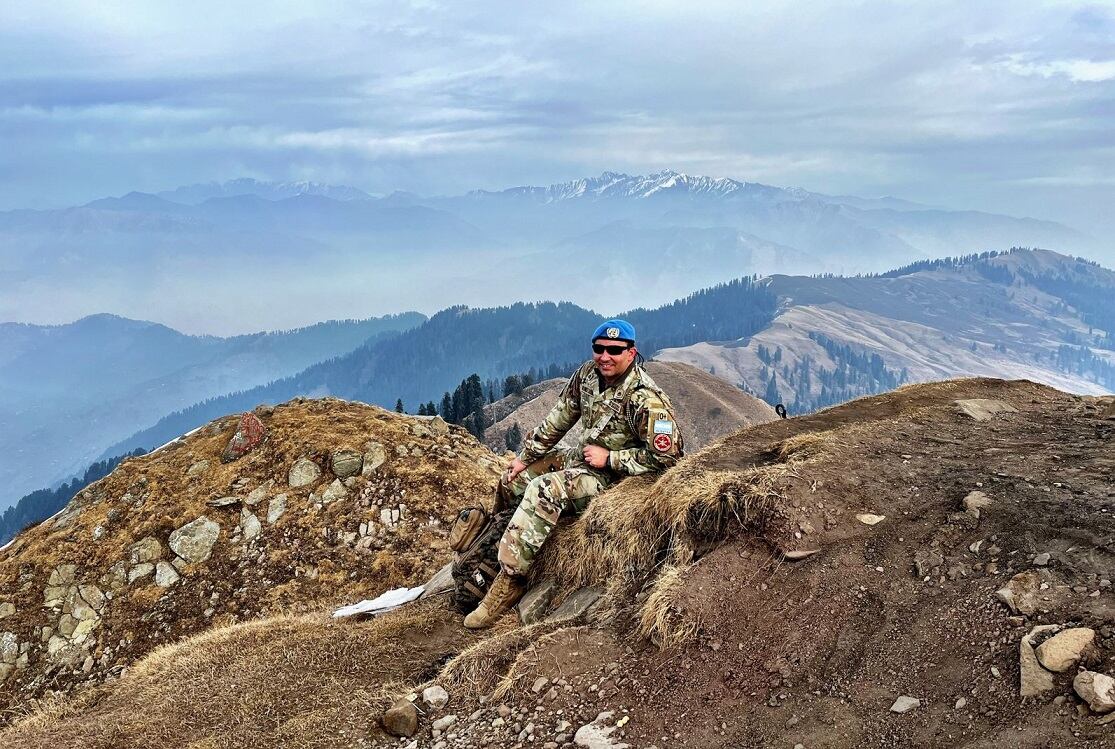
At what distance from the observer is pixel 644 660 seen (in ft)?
25.1

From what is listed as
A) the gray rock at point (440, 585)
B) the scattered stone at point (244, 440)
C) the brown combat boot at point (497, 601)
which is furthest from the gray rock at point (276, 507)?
the brown combat boot at point (497, 601)

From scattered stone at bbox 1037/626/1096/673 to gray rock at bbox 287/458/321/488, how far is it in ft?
67.5

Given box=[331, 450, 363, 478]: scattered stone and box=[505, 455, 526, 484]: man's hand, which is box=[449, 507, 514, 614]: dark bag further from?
box=[331, 450, 363, 478]: scattered stone

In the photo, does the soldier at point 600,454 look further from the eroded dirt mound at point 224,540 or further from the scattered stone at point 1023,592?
the eroded dirt mound at point 224,540

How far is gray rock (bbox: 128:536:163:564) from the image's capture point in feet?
66.9

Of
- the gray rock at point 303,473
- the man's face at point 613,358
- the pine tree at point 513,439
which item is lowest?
the pine tree at point 513,439

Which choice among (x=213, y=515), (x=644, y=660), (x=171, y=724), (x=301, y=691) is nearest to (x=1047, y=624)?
(x=644, y=660)

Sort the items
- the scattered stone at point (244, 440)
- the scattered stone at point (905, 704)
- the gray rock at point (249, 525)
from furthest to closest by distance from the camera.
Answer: the scattered stone at point (244, 440)
the gray rock at point (249, 525)
the scattered stone at point (905, 704)

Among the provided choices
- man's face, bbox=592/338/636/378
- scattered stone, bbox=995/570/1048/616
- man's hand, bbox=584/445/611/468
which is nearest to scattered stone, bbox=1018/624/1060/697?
scattered stone, bbox=995/570/1048/616

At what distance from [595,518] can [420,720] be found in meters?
3.76

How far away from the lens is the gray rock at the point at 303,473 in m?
22.4

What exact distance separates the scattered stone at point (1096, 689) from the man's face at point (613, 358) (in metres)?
6.79

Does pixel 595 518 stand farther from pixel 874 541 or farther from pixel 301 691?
pixel 301 691

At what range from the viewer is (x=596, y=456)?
1094 centimetres
